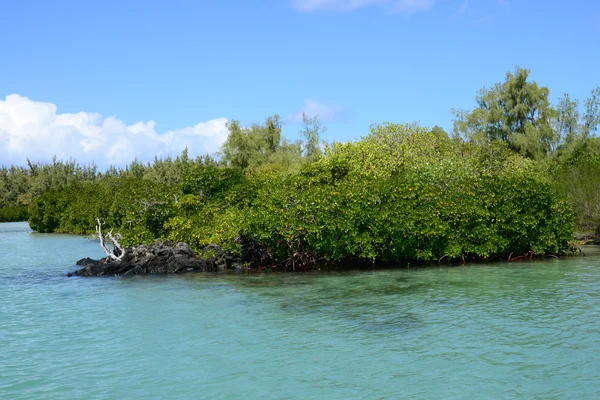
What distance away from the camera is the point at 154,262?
2352 cm

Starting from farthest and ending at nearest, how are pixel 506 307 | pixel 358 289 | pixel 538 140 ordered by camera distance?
pixel 538 140
pixel 358 289
pixel 506 307

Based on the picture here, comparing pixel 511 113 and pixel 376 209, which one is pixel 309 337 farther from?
pixel 511 113

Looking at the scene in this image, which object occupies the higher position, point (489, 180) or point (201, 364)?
point (489, 180)

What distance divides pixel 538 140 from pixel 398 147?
1100 inches

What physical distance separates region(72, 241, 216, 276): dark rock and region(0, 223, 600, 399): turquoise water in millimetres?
2042

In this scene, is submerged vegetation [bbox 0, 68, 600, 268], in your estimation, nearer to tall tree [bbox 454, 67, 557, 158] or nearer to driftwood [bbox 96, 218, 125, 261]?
driftwood [bbox 96, 218, 125, 261]

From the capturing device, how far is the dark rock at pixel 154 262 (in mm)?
23156

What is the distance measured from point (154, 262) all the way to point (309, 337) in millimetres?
12140

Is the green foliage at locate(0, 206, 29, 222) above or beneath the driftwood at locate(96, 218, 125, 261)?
above

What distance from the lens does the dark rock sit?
76.0 ft

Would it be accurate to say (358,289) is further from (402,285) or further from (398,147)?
(398,147)

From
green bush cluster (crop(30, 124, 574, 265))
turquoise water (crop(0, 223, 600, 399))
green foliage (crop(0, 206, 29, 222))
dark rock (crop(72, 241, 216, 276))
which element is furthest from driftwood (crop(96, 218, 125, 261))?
green foliage (crop(0, 206, 29, 222))

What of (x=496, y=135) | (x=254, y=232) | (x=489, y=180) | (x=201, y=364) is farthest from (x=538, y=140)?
(x=201, y=364)

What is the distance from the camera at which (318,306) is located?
15.9m
